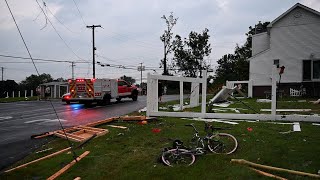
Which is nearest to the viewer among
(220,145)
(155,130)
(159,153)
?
(220,145)

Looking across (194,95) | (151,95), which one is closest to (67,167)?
(151,95)

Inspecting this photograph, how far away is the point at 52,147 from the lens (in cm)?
895

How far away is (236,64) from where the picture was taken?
55531mm

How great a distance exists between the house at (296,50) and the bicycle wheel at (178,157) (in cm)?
2169

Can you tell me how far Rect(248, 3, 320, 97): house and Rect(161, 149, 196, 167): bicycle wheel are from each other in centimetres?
2169

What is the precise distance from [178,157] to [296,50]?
75.9 feet

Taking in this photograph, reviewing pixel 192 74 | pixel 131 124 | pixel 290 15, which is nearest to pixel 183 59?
pixel 192 74

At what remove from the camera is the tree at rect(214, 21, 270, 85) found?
170 feet

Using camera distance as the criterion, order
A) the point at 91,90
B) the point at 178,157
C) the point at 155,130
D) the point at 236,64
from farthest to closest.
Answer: the point at 236,64, the point at 91,90, the point at 155,130, the point at 178,157

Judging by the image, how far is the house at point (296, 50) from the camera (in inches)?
1017

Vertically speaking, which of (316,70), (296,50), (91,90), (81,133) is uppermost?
(296,50)

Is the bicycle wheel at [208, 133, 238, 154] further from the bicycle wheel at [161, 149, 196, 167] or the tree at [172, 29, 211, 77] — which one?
the tree at [172, 29, 211, 77]

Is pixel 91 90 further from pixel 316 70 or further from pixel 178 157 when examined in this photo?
pixel 178 157

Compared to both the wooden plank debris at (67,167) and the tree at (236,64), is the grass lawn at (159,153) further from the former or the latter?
the tree at (236,64)
